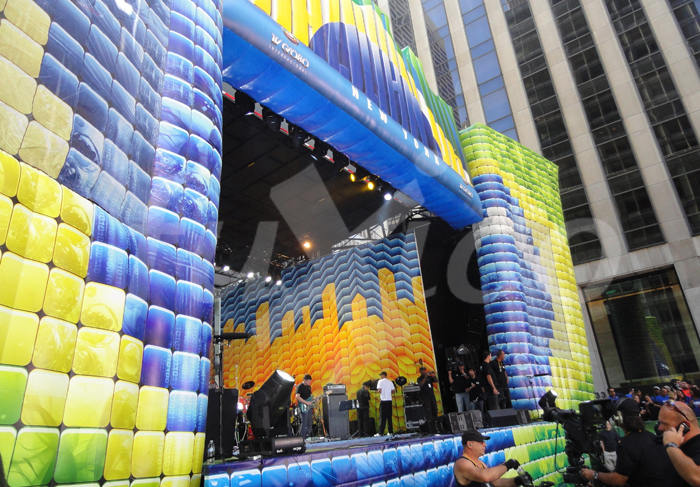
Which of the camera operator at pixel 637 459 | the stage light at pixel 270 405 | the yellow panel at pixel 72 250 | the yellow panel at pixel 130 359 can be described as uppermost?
the yellow panel at pixel 72 250

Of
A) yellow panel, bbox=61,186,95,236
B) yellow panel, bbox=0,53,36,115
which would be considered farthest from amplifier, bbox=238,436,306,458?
yellow panel, bbox=0,53,36,115

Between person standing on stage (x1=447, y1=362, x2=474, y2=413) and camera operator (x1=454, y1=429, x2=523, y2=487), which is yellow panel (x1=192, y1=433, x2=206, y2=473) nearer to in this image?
camera operator (x1=454, y1=429, x2=523, y2=487)

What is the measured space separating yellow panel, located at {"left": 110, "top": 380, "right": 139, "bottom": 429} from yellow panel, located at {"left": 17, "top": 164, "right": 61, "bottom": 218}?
1.14 meters

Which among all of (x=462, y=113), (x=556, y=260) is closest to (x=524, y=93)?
(x=462, y=113)

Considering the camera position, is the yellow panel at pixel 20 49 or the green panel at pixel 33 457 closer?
the green panel at pixel 33 457

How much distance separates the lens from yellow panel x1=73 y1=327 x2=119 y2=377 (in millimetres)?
2564

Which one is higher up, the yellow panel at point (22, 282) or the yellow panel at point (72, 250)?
the yellow panel at point (72, 250)

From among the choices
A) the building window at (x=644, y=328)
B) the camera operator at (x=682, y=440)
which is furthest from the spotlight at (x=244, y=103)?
the building window at (x=644, y=328)

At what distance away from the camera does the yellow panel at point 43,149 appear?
248 centimetres

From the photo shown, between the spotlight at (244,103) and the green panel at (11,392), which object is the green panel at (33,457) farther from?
the spotlight at (244,103)

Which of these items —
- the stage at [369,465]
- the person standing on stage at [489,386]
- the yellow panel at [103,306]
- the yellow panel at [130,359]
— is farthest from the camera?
the person standing on stage at [489,386]

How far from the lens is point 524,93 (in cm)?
2184

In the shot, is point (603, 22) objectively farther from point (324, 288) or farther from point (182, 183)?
point (182, 183)

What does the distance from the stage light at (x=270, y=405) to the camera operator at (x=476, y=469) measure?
1798 millimetres
